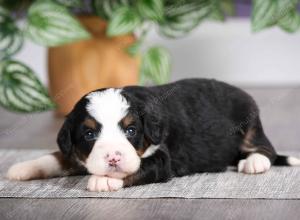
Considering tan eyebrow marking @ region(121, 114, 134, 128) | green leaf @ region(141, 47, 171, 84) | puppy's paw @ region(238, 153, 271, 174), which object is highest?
tan eyebrow marking @ region(121, 114, 134, 128)

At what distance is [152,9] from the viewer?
9.57ft

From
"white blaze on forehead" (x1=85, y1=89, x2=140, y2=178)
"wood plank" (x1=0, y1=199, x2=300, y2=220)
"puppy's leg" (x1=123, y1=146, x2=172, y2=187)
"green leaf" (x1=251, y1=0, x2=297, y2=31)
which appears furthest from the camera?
"green leaf" (x1=251, y1=0, x2=297, y2=31)

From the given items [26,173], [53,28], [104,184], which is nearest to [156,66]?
[53,28]

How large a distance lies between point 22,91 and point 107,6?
27.6 inches

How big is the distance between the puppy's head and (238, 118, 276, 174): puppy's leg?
1.01 feet

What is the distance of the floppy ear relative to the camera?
2.04 m

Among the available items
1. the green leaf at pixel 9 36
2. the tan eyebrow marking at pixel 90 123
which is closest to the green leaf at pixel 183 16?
the green leaf at pixel 9 36

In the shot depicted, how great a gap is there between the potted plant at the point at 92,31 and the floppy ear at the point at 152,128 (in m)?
0.74

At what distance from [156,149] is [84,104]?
236 mm

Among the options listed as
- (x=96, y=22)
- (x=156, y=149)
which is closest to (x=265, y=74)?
(x=96, y=22)

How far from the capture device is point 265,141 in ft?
7.54

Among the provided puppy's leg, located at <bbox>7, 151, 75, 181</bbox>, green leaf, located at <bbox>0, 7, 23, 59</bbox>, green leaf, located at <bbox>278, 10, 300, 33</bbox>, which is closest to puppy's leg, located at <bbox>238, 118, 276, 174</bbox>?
puppy's leg, located at <bbox>7, 151, 75, 181</bbox>

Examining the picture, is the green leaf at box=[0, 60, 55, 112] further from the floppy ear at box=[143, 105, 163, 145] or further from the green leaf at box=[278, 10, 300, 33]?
the green leaf at box=[278, 10, 300, 33]

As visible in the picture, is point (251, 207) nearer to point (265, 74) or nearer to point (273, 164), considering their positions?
point (273, 164)
